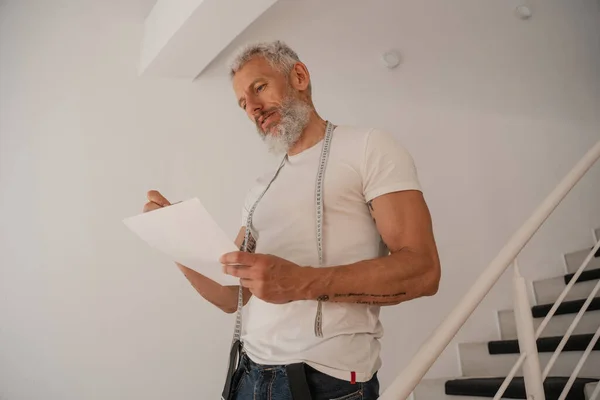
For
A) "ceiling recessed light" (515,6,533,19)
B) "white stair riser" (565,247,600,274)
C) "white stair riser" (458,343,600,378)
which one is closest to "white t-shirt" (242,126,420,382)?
"white stair riser" (458,343,600,378)

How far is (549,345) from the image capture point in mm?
2186

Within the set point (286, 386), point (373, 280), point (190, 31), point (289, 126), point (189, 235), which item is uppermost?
point (190, 31)

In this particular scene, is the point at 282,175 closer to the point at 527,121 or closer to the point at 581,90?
the point at 527,121

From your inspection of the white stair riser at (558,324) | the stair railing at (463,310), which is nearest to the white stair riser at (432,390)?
the white stair riser at (558,324)

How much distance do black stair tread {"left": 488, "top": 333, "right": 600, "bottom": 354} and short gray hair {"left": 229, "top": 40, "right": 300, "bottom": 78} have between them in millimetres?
1664

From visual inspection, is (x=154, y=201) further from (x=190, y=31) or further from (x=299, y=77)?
(x=190, y=31)

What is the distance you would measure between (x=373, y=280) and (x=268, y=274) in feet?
0.60

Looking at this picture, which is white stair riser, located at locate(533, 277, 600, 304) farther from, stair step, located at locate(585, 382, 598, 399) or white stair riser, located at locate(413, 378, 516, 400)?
stair step, located at locate(585, 382, 598, 399)

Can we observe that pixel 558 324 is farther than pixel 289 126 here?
Yes

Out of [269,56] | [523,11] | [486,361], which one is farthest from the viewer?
[523,11]

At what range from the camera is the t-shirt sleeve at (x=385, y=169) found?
3.06 ft

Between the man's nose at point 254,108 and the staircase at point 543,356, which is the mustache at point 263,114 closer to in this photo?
the man's nose at point 254,108

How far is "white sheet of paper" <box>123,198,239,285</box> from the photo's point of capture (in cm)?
78

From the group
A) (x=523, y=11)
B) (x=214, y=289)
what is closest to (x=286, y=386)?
(x=214, y=289)
